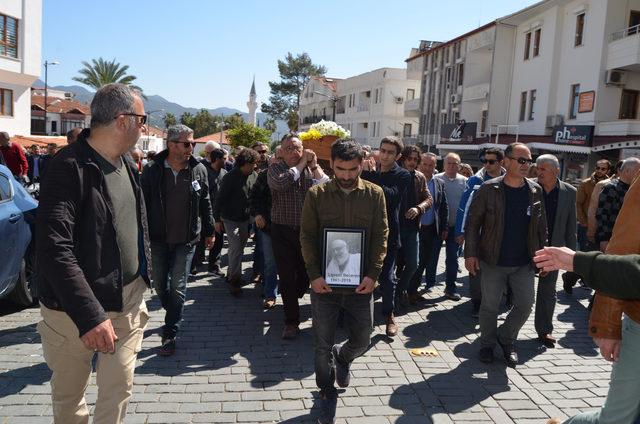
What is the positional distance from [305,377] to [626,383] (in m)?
2.81

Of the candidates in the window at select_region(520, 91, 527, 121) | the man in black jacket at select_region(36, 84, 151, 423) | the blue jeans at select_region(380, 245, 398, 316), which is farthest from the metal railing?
the man in black jacket at select_region(36, 84, 151, 423)

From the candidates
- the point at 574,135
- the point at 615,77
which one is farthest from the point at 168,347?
the point at 615,77

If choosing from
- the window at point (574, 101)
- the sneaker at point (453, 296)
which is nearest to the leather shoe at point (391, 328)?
the sneaker at point (453, 296)

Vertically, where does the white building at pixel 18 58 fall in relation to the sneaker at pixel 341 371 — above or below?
above

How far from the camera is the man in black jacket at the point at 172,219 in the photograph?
529 cm

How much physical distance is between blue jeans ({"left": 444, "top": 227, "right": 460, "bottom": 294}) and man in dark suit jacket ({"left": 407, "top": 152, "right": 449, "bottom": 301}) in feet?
1.01

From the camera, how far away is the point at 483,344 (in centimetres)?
545

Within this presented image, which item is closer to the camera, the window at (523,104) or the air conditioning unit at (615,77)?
the air conditioning unit at (615,77)

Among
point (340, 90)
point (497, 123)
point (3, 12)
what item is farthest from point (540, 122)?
point (340, 90)

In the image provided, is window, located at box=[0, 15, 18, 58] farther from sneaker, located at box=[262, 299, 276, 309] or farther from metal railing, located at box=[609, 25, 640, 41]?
metal railing, located at box=[609, 25, 640, 41]

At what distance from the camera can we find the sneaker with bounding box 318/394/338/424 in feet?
12.9

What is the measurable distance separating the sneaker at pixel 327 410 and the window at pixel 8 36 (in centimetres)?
3047

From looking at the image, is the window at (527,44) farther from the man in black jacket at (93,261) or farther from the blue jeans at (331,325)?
the man in black jacket at (93,261)

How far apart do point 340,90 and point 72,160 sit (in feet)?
203
